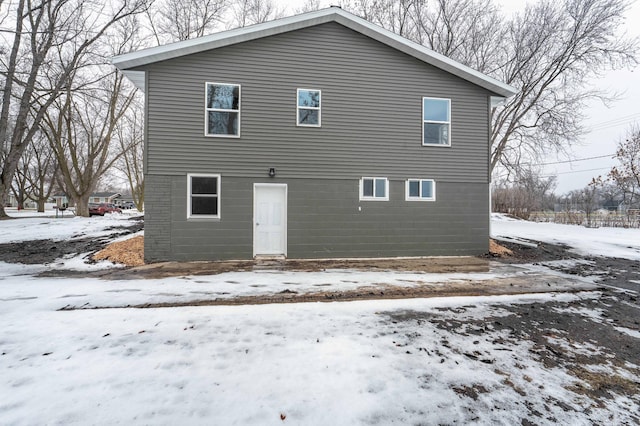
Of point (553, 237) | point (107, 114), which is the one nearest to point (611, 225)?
point (553, 237)

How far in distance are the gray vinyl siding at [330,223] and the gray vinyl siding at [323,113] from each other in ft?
1.36

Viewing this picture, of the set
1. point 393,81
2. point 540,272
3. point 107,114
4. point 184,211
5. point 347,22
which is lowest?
point 540,272

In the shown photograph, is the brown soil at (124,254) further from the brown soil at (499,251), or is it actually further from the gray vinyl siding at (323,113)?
the brown soil at (499,251)

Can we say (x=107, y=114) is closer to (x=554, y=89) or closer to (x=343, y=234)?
(x=343, y=234)

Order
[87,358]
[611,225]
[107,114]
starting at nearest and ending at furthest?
[87,358]
[611,225]
[107,114]

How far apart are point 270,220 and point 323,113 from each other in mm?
3434

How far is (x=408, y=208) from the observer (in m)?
9.47

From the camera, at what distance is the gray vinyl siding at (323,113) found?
8.27 meters

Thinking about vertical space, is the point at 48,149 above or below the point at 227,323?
above

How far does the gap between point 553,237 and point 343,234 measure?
30.8 ft

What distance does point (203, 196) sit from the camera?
27.5ft

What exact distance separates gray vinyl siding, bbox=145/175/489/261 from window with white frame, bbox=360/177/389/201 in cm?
15

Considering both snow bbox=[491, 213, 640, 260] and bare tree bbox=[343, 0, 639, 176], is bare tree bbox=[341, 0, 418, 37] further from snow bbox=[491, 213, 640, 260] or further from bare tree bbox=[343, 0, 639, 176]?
snow bbox=[491, 213, 640, 260]

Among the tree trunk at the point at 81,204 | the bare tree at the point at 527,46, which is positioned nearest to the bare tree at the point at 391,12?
the bare tree at the point at 527,46
